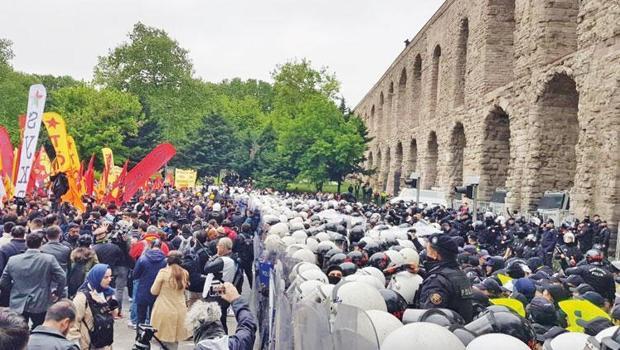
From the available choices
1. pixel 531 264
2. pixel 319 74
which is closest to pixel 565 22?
pixel 531 264

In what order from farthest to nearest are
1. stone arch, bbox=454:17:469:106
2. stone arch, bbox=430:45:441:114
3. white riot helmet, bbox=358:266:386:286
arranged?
1. stone arch, bbox=430:45:441:114
2. stone arch, bbox=454:17:469:106
3. white riot helmet, bbox=358:266:386:286

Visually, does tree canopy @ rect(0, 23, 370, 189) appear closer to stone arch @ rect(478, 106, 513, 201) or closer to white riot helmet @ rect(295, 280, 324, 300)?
stone arch @ rect(478, 106, 513, 201)

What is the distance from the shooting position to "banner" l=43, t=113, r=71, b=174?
17.4 meters

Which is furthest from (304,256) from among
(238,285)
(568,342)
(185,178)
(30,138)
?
(185,178)

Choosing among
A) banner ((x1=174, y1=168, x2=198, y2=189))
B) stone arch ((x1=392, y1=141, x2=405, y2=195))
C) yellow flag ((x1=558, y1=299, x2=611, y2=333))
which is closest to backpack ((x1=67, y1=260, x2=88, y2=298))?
Answer: yellow flag ((x1=558, y1=299, x2=611, y2=333))

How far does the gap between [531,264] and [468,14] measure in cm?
2427

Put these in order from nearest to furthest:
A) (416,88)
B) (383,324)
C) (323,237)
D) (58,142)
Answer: (383,324) → (323,237) → (58,142) → (416,88)

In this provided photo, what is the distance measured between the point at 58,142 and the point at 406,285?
13413 mm

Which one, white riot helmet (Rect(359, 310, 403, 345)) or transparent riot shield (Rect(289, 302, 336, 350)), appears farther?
white riot helmet (Rect(359, 310, 403, 345))

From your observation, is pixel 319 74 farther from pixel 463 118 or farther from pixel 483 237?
pixel 483 237

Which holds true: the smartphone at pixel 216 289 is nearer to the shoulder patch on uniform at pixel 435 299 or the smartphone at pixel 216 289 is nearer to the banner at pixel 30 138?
the shoulder patch on uniform at pixel 435 299

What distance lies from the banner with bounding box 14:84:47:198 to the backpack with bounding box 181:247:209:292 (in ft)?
23.9

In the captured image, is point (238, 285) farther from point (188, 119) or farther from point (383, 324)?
point (188, 119)

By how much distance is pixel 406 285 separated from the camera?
21.9 feet
